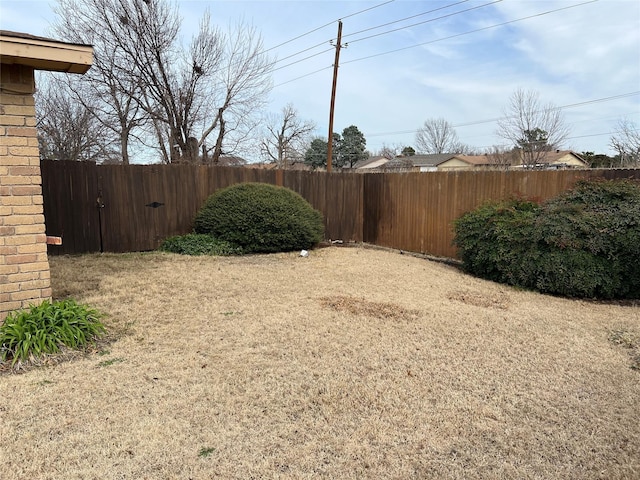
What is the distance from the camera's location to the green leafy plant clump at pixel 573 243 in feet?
20.4

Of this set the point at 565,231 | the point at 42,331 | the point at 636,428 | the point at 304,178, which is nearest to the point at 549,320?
the point at 565,231

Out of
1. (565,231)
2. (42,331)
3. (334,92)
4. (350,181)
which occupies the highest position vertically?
(334,92)

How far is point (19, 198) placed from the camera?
3906 mm

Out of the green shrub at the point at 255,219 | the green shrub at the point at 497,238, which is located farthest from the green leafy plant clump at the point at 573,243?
the green shrub at the point at 255,219

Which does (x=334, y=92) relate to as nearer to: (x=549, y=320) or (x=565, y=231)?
(x=565, y=231)

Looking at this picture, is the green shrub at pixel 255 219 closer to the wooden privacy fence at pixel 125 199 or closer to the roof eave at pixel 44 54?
the wooden privacy fence at pixel 125 199

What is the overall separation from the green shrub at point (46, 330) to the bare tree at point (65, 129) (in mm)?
15213

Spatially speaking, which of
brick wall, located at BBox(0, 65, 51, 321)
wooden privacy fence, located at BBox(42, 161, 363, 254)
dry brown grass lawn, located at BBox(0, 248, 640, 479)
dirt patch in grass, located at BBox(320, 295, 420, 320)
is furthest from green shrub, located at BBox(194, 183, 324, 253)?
brick wall, located at BBox(0, 65, 51, 321)

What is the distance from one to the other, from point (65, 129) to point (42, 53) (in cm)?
1690

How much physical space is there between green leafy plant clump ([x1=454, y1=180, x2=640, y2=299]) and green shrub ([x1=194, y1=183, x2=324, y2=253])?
12.0ft

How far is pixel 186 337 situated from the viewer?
13.6 ft

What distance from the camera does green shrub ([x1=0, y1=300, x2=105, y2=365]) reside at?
3518mm

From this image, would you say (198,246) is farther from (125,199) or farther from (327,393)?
(327,393)

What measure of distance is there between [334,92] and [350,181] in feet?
19.9
